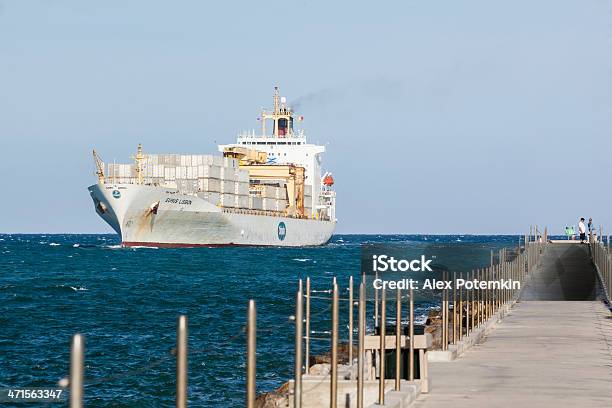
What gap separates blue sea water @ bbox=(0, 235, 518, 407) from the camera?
1942cm

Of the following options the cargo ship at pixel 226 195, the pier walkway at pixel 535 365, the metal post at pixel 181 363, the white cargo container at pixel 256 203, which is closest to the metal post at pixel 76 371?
the metal post at pixel 181 363

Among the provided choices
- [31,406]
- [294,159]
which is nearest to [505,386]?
[31,406]

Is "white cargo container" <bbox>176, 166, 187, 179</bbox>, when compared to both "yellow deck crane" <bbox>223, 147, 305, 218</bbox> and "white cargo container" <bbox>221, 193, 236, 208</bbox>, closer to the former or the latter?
"white cargo container" <bbox>221, 193, 236, 208</bbox>

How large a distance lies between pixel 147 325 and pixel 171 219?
2544 inches

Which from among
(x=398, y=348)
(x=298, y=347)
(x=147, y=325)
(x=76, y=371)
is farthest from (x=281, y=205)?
(x=76, y=371)

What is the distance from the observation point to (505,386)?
11.7 meters

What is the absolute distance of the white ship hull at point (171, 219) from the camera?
305 feet

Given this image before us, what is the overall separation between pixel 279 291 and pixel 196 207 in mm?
50636

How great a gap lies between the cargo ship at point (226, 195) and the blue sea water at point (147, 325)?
25439mm

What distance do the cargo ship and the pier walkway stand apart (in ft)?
A: 234

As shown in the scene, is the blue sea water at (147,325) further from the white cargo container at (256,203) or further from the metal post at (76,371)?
the white cargo container at (256,203)

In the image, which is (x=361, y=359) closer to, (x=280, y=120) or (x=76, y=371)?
(x=76, y=371)

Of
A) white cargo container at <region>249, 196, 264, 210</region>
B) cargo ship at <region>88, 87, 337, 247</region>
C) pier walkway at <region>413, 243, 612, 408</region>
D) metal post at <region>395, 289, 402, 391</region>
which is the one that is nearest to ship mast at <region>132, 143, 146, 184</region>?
cargo ship at <region>88, 87, 337, 247</region>

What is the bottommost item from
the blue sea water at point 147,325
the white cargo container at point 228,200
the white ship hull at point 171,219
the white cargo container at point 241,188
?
the blue sea water at point 147,325
